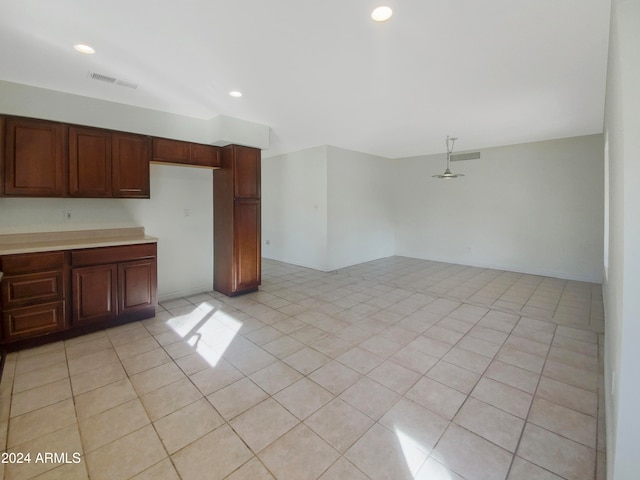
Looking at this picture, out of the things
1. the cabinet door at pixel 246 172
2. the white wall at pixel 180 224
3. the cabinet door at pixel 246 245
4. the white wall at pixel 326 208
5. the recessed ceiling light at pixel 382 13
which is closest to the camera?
the recessed ceiling light at pixel 382 13

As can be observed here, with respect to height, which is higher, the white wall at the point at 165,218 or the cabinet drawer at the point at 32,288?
the white wall at the point at 165,218

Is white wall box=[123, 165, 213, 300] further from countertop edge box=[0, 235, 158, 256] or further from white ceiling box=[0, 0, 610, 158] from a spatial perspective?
white ceiling box=[0, 0, 610, 158]

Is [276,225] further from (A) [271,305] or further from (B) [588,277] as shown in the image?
(B) [588,277]

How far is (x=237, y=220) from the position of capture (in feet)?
14.2

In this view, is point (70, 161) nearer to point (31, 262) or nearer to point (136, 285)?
point (31, 262)

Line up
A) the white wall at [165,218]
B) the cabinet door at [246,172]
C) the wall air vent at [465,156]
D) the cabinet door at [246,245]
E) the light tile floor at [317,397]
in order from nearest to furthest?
the light tile floor at [317,397] → the white wall at [165,218] → the cabinet door at [246,172] → the cabinet door at [246,245] → the wall air vent at [465,156]

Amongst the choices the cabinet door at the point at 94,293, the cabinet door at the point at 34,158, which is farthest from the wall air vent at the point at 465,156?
the cabinet door at the point at 34,158

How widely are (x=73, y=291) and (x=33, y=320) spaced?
1.25 feet

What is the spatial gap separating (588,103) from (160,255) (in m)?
5.87

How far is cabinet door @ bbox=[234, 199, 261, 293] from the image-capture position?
171 inches

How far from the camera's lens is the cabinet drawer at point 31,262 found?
2609 millimetres

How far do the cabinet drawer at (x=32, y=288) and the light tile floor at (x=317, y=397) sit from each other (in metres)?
0.49

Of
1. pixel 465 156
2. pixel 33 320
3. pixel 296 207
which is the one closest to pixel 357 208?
pixel 296 207

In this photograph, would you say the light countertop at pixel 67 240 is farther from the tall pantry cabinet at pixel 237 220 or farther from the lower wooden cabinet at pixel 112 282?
the tall pantry cabinet at pixel 237 220
